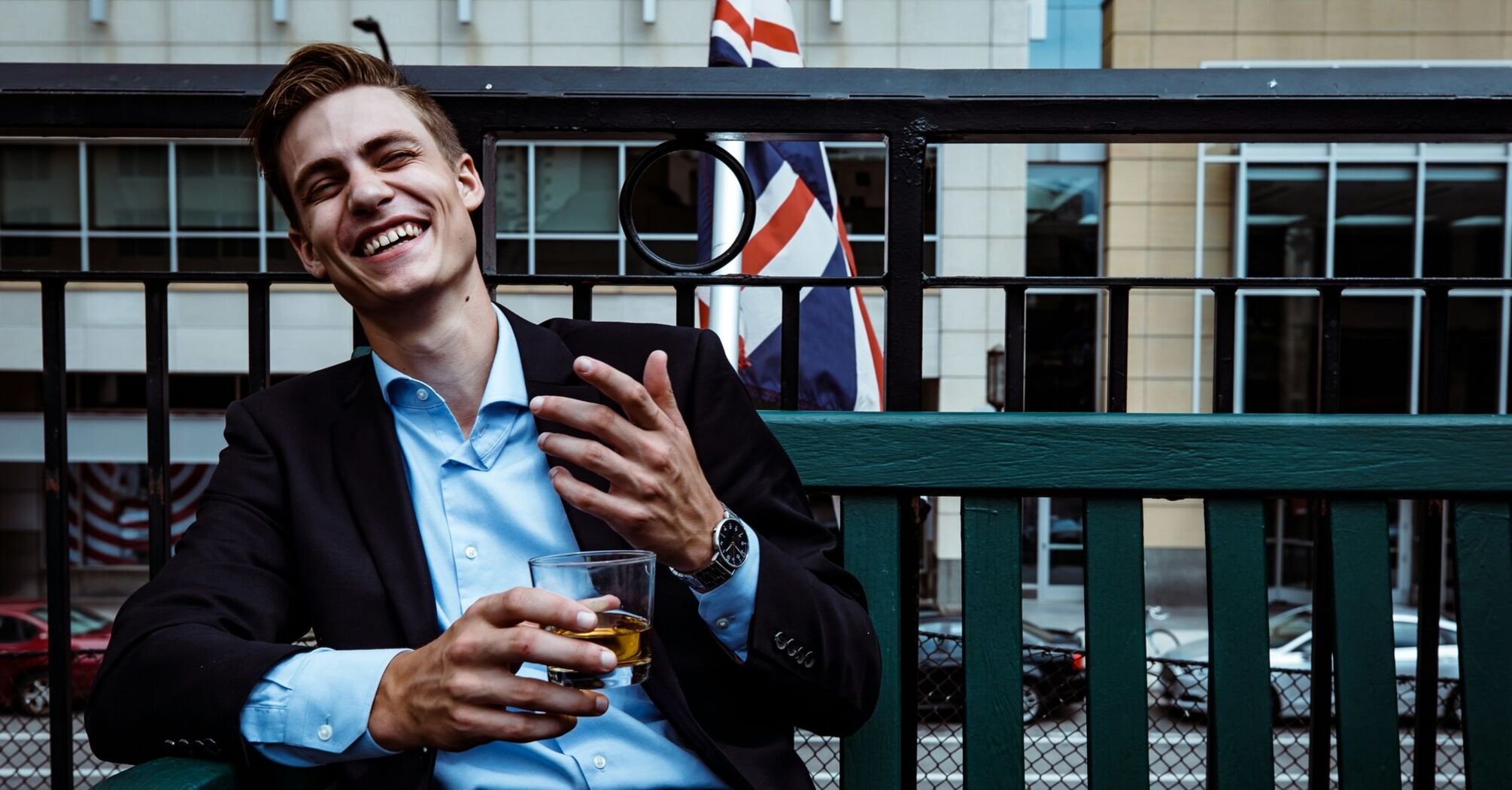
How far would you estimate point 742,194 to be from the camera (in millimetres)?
1802

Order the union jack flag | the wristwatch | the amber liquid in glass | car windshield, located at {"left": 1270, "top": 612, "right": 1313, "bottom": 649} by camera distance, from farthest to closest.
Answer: car windshield, located at {"left": 1270, "top": 612, "right": 1313, "bottom": 649} → the union jack flag → the wristwatch → the amber liquid in glass

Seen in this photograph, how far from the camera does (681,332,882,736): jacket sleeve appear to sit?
135 cm

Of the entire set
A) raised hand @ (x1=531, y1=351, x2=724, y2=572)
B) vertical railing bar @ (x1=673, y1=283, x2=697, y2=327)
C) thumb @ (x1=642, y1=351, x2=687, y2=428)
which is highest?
vertical railing bar @ (x1=673, y1=283, x2=697, y2=327)

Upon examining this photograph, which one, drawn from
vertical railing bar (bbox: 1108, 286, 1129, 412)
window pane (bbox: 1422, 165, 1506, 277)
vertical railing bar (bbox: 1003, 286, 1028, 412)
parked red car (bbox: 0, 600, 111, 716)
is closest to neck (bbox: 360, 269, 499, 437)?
vertical railing bar (bbox: 1003, 286, 1028, 412)

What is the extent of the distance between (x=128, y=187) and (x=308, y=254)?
18.0 metres

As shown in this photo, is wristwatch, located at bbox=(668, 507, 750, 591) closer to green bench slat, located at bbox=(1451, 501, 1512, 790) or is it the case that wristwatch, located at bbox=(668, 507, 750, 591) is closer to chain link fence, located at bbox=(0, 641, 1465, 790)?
green bench slat, located at bbox=(1451, 501, 1512, 790)

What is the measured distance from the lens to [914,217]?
1.78 metres

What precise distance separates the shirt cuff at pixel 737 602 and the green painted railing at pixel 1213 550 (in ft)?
0.90

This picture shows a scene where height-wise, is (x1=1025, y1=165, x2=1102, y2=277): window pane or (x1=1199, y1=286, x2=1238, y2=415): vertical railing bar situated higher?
(x1=1025, y1=165, x2=1102, y2=277): window pane

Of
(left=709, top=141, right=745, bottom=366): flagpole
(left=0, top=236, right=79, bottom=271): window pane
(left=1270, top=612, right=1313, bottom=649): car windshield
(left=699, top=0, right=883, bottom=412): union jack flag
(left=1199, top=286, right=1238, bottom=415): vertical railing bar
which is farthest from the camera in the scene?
(left=0, top=236, right=79, bottom=271): window pane

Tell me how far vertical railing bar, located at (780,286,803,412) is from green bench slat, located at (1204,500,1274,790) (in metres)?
0.69

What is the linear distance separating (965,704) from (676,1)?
Answer: 1637cm

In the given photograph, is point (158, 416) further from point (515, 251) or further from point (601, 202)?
point (515, 251)

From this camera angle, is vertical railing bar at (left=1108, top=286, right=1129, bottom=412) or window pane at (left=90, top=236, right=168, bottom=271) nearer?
vertical railing bar at (left=1108, top=286, right=1129, bottom=412)
